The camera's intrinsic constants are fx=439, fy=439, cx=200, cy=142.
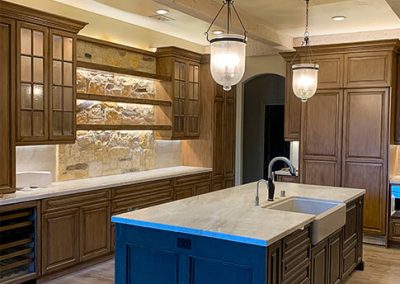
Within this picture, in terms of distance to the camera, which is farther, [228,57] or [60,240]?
[60,240]

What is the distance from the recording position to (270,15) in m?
5.43

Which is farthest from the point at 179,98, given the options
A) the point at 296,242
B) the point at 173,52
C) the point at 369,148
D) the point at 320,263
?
the point at 296,242

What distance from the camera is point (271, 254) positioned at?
8.74 ft

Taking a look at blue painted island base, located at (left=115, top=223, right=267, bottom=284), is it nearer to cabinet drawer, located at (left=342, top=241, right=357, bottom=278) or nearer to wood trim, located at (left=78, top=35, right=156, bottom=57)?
cabinet drawer, located at (left=342, top=241, right=357, bottom=278)

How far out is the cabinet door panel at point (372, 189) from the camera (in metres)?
5.80

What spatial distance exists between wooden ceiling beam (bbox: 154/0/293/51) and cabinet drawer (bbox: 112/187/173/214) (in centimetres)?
228

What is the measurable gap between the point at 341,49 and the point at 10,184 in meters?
4.52

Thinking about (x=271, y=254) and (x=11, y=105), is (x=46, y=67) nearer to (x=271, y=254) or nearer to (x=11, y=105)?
(x=11, y=105)

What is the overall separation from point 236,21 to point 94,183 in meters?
2.49

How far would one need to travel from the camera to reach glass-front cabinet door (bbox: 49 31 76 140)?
4.58 meters

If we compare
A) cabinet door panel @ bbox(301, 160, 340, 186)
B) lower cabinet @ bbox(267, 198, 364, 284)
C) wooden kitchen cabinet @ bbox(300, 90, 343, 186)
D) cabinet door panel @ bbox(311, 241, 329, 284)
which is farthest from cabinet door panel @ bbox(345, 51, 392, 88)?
cabinet door panel @ bbox(311, 241, 329, 284)

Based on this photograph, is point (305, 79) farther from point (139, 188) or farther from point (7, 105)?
point (7, 105)

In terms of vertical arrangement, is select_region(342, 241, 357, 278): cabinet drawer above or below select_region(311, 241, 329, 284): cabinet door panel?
below

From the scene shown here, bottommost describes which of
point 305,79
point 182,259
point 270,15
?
point 182,259
